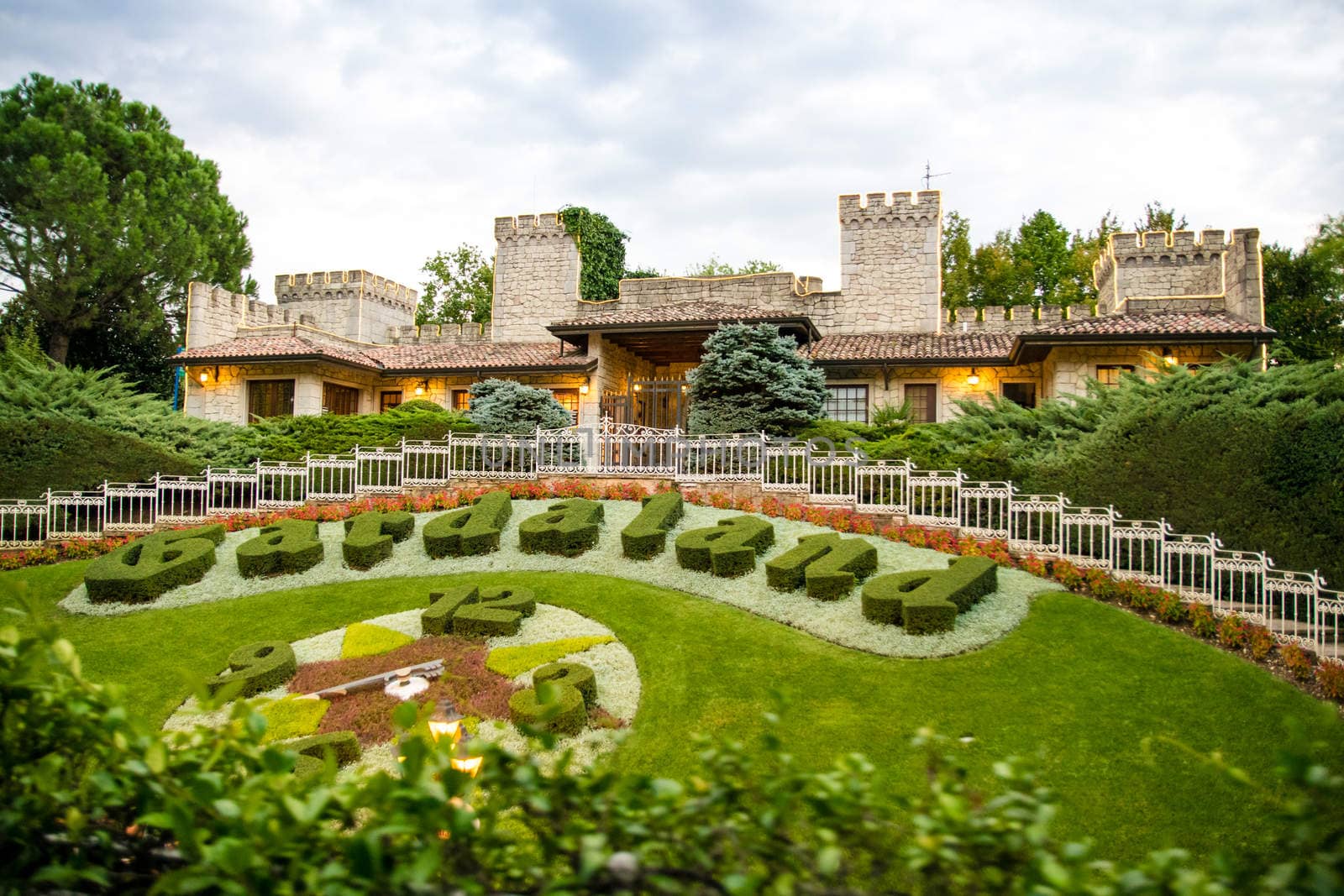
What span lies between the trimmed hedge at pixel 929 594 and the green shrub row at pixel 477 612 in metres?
4.25

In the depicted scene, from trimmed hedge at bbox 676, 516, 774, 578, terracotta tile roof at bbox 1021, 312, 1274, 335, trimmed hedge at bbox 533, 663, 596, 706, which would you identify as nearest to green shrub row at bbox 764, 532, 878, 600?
trimmed hedge at bbox 676, 516, 774, 578

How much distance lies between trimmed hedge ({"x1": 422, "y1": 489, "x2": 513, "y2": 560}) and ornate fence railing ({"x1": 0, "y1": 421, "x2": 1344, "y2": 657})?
2.60m

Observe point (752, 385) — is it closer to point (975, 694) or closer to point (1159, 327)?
point (1159, 327)

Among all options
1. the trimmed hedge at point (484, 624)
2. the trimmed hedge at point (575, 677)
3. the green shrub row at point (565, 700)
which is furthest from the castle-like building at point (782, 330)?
the green shrub row at point (565, 700)

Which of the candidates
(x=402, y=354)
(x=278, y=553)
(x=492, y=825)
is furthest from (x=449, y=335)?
(x=492, y=825)

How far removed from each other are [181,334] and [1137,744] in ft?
120

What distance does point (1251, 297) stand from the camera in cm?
2055

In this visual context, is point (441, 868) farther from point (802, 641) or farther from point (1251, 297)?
point (1251, 297)

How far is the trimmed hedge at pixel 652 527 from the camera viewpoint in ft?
40.2

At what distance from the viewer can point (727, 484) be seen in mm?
15539

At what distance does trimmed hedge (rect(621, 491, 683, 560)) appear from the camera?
12.3 metres

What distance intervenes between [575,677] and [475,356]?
20.0 meters

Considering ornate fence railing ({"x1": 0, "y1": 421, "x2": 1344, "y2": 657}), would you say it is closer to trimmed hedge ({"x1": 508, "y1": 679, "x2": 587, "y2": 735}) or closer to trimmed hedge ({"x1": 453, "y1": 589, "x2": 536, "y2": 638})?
trimmed hedge ({"x1": 453, "y1": 589, "x2": 536, "y2": 638})

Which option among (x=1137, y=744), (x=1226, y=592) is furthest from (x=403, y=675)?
(x=1226, y=592)
